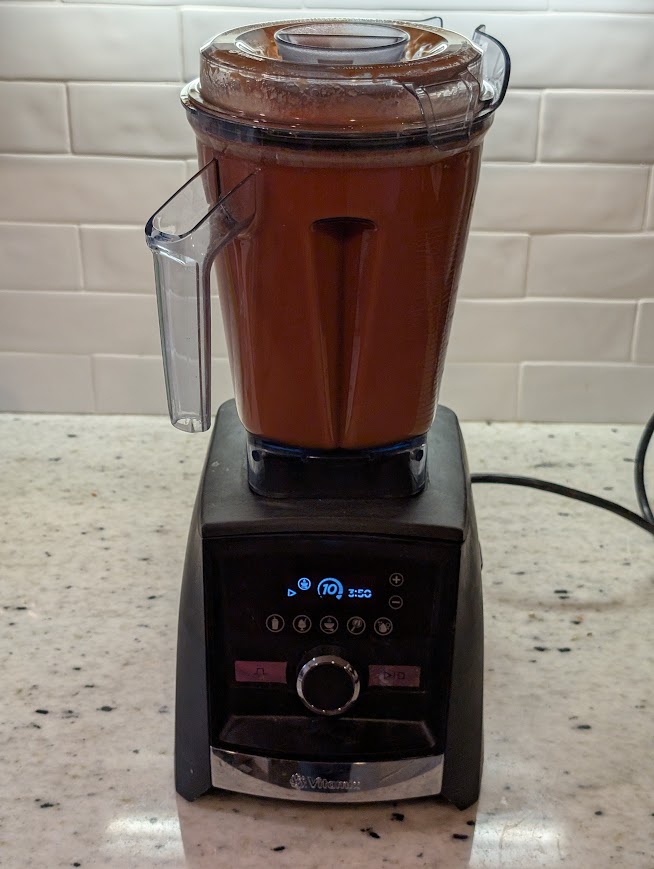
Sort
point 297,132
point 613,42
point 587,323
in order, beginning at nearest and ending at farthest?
1. point 297,132
2. point 613,42
3. point 587,323

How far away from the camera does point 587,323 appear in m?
1.03

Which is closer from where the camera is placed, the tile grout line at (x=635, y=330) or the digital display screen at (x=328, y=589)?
the digital display screen at (x=328, y=589)

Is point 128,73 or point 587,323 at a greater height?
point 128,73

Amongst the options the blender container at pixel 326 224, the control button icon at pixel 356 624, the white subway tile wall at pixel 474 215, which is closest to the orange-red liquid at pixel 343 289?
the blender container at pixel 326 224

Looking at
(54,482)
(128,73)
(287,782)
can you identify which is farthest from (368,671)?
(128,73)

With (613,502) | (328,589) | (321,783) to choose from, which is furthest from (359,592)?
(613,502)

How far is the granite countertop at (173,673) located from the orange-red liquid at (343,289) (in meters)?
0.23

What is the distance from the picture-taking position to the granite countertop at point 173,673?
602mm

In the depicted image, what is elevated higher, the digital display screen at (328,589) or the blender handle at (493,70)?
the blender handle at (493,70)

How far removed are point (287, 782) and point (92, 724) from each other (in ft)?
0.51

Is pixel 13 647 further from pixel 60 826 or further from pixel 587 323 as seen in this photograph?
pixel 587 323

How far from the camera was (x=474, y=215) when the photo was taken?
0.98 meters

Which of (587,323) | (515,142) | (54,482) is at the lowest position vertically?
(54,482)

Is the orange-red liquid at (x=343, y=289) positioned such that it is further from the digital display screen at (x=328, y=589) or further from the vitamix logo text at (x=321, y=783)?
the vitamix logo text at (x=321, y=783)
